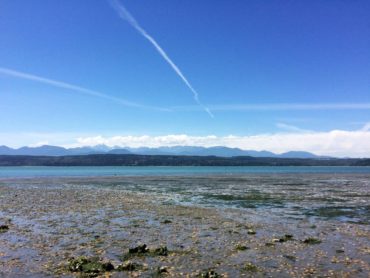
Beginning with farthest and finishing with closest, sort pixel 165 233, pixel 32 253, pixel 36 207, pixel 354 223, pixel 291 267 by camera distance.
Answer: pixel 36 207, pixel 354 223, pixel 165 233, pixel 32 253, pixel 291 267

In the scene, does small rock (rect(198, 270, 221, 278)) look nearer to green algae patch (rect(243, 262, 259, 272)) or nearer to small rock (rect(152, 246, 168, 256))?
green algae patch (rect(243, 262, 259, 272))

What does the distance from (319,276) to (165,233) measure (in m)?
12.6

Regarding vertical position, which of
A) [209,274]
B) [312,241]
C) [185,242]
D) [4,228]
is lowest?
[209,274]

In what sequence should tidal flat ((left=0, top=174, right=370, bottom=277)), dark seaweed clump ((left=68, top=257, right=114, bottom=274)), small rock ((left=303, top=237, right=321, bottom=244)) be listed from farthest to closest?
small rock ((left=303, top=237, right=321, bottom=244)) → tidal flat ((left=0, top=174, right=370, bottom=277)) → dark seaweed clump ((left=68, top=257, right=114, bottom=274))

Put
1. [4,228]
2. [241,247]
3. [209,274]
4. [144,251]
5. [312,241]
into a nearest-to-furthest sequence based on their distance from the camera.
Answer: [209,274], [144,251], [241,247], [312,241], [4,228]

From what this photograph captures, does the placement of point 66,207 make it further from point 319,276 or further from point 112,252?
point 319,276

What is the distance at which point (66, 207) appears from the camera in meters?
43.2

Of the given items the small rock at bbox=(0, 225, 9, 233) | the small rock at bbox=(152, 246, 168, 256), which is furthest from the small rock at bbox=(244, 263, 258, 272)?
the small rock at bbox=(0, 225, 9, 233)

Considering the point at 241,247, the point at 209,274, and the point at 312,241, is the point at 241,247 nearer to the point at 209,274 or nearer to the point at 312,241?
the point at 312,241

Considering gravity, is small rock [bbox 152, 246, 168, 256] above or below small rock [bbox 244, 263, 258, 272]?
above

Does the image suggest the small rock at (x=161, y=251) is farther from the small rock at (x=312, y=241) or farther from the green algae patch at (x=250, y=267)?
the small rock at (x=312, y=241)

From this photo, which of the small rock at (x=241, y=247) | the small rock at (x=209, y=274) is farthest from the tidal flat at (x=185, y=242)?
the small rock at (x=241, y=247)

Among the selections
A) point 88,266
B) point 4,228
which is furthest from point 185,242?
point 4,228

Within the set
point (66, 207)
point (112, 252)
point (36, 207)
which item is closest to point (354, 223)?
point (112, 252)
